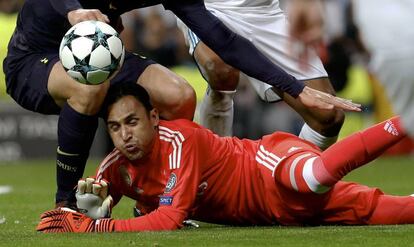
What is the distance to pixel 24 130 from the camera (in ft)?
53.7

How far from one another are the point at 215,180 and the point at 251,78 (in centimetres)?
197

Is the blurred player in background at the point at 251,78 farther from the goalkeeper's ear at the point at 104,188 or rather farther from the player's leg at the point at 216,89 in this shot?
the goalkeeper's ear at the point at 104,188

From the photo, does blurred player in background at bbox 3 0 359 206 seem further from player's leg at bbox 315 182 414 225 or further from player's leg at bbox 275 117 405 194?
player's leg at bbox 315 182 414 225

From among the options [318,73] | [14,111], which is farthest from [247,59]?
[14,111]

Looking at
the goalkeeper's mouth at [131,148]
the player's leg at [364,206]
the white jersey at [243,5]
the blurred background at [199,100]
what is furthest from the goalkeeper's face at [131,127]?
the blurred background at [199,100]

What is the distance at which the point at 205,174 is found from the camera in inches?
287

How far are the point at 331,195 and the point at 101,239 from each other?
1547 mm

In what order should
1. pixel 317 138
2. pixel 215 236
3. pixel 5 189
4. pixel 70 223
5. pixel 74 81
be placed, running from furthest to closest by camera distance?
pixel 5 189, pixel 317 138, pixel 74 81, pixel 70 223, pixel 215 236

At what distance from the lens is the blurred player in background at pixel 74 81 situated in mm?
7383

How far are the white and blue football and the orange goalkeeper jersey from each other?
1.74ft

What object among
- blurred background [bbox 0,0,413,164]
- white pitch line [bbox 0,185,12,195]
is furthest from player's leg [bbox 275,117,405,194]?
blurred background [bbox 0,0,413,164]

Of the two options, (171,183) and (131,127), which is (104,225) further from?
(131,127)

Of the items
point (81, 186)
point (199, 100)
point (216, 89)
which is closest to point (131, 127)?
point (81, 186)

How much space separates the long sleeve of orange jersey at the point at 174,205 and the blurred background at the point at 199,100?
8.76 metres
